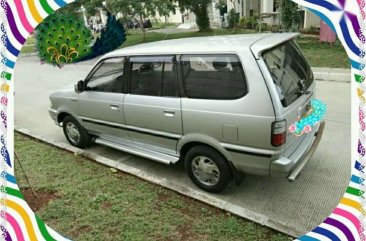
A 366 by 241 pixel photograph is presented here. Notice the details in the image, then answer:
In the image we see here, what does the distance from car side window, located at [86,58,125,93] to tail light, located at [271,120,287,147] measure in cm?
236

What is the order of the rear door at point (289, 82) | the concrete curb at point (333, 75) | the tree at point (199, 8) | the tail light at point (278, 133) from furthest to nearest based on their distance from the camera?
the tree at point (199, 8)
the concrete curb at point (333, 75)
the rear door at point (289, 82)
the tail light at point (278, 133)

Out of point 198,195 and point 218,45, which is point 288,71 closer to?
point 218,45

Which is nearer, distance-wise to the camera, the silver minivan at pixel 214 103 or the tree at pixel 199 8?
the silver minivan at pixel 214 103

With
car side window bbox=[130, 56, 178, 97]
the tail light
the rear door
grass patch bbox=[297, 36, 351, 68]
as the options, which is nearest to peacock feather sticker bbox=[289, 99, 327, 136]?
the rear door

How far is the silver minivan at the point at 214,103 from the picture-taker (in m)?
3.42

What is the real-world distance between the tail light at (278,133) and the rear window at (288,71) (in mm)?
227

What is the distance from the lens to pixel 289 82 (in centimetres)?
365

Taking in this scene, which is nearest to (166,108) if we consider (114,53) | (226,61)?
(226,61)

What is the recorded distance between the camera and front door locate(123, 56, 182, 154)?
4.08m

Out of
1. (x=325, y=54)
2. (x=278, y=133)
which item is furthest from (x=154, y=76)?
(x=325, y=54)

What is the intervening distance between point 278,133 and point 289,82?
2.28 ft

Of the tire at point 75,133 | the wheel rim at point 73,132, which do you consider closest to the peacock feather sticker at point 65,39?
the tire at point 75,133

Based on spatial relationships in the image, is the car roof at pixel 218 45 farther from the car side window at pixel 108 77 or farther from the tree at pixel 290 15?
the tree at pixel 290 15

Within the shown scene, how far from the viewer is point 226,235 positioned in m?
3.37
